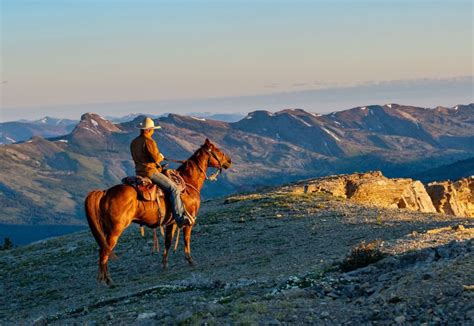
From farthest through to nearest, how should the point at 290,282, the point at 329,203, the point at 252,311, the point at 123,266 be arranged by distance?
the point at 329,203 → the point at 123,266 → the point at 290,282 → the point at 252,311

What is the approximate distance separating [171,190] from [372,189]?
27244mm

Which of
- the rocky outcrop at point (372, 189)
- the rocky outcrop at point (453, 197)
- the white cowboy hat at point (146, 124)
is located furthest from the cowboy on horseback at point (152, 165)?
the rocky outcrop at point (453, 197)

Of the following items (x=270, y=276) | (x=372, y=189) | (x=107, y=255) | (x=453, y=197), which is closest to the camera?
(x=270, y=276)

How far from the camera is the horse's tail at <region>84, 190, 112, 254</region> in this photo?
22.0m

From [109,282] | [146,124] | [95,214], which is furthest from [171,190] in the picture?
[109,282]

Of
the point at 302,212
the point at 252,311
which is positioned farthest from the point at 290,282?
the point at 302,212

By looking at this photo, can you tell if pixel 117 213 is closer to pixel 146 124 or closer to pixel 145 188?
pixel 145 188

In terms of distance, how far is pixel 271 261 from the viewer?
71.7ft

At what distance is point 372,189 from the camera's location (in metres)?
48.3

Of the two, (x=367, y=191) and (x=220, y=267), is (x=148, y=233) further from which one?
(x=367, y=191)

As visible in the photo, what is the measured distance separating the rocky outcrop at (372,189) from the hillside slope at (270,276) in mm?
9787

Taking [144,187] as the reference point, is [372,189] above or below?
below

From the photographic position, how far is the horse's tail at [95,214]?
72.1ft

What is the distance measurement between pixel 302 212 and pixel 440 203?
2782 centimetres
